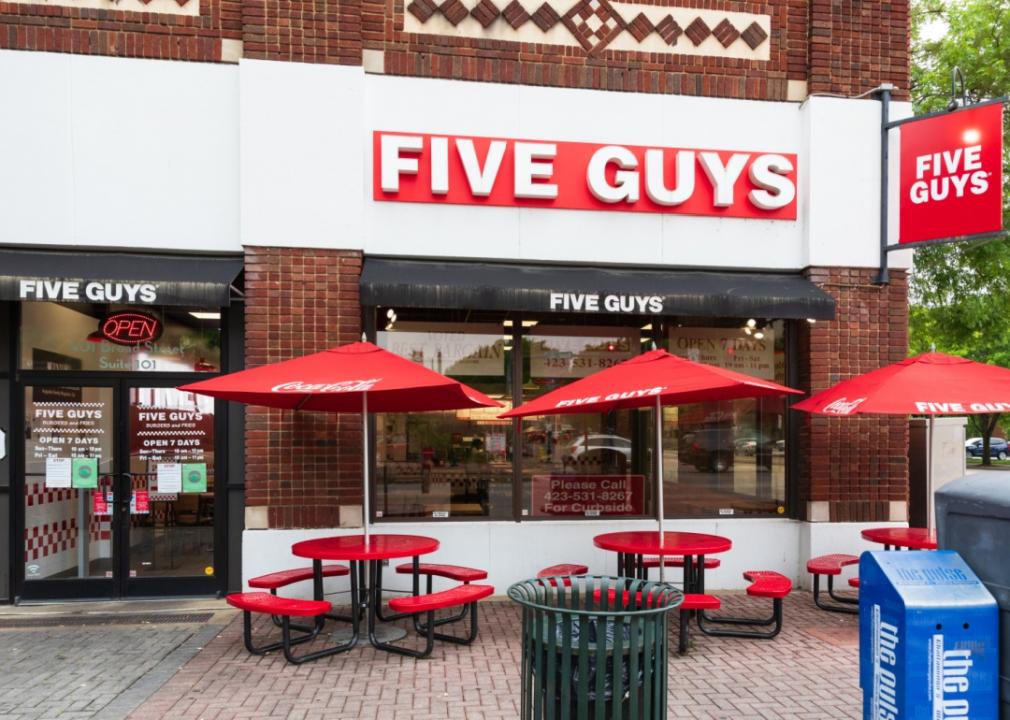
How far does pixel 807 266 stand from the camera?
7.84 meters

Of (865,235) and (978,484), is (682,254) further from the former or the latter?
(978,484)

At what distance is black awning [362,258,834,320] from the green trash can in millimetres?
4064

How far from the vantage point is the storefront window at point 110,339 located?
716 centimetres

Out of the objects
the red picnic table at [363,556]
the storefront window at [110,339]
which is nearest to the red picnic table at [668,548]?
the red picnic table at [363,556]

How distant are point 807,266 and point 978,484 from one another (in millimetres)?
5488

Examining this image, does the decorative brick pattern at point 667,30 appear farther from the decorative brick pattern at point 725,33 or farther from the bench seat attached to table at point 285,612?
the bench seat attached to table at point 285,612

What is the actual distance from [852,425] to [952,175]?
8.77 feet

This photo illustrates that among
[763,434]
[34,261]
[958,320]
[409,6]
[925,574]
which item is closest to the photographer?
[925,574]

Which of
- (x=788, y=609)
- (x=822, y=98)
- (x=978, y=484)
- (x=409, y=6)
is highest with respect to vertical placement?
(x=409, y=6)

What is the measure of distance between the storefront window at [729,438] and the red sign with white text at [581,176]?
53.9 inches

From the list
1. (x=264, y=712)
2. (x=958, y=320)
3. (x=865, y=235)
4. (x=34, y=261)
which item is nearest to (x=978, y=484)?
(x=264, y=712)

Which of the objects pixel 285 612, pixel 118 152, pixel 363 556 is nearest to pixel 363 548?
pixel 363 556

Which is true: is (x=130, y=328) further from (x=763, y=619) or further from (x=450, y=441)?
(x=763, y=619)

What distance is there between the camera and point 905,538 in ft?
21.3
